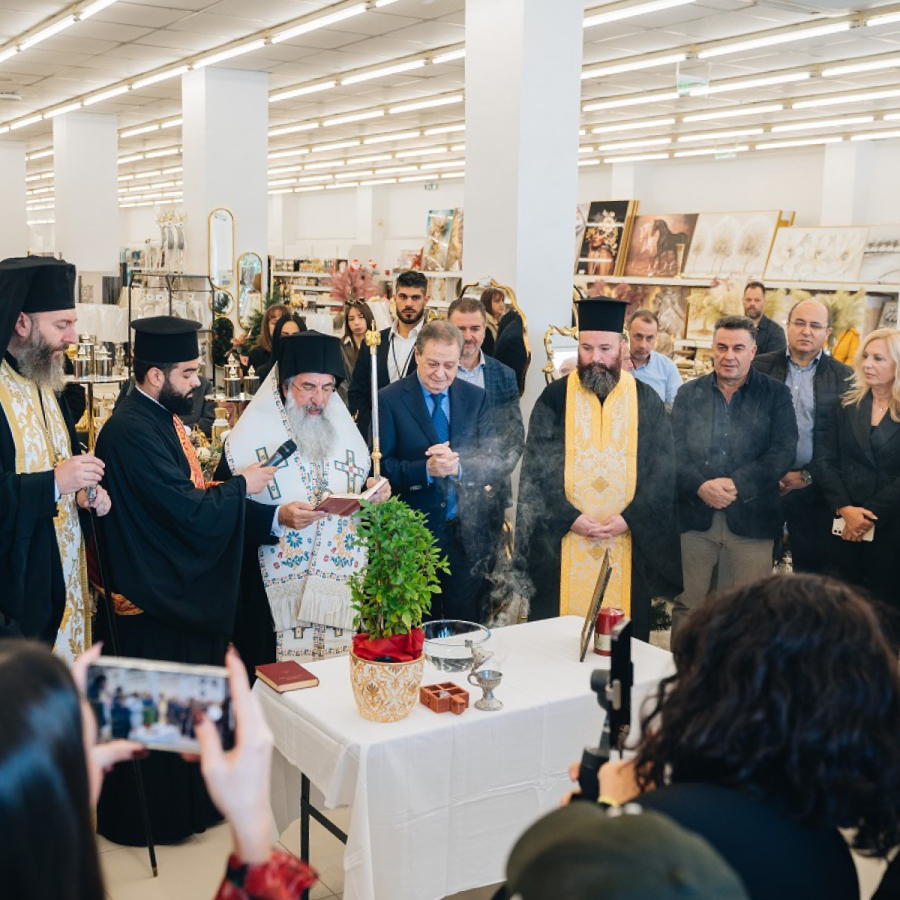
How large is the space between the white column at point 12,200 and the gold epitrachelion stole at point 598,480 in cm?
1697

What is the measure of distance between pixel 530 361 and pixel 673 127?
973 centimetres

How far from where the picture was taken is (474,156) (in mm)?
7027

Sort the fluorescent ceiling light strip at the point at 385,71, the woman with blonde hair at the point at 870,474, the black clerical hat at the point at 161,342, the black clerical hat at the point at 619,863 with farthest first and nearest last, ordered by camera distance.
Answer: the fluorescent ceiling light strip at the point at 385,71
the woman with blonde hair at the point at 870,474
the black clerical hat at the point at 161,342
the black clerical hat at the point at 619,863

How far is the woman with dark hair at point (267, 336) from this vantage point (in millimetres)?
7273

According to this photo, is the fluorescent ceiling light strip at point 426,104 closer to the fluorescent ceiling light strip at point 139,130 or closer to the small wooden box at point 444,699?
the fluorescent ceiling light strip at point 139,130

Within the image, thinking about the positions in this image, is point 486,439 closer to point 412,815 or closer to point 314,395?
point 314,395

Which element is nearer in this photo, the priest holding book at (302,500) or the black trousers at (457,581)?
the priest holding book at (302,500)

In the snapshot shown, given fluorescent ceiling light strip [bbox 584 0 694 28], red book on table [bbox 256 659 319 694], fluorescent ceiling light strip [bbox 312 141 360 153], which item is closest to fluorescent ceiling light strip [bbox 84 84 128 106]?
fluorescent ceiling light strip [bbox 312 141 360 153]

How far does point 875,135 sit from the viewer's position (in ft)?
50.0

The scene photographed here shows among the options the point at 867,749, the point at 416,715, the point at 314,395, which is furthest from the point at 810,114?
the point at 867,749

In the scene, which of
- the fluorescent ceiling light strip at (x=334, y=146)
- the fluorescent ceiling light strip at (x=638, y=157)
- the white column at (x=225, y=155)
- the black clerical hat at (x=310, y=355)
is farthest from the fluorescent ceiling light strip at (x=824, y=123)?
the black clerical hat at (x=310, y=355)

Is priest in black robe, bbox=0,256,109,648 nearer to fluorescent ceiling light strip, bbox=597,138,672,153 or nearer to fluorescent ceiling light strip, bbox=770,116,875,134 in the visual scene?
fluorescent ceiling light strip, bbox=770,116,875,134

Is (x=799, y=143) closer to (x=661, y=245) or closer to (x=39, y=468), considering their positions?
(x=661, y=245)

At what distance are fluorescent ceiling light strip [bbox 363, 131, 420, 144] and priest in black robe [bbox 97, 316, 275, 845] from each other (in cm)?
1343
